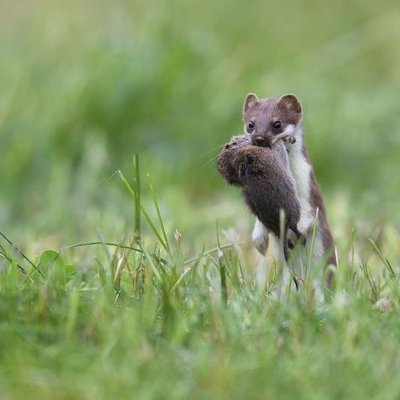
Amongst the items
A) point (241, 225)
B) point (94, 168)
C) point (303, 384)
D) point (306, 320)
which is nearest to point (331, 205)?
point (241, 225)

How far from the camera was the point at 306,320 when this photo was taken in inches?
170

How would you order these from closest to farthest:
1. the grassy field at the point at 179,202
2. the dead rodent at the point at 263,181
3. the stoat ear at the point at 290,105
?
the grassy field at the point at 179,202, the dead rodent at the point at 263,181, the stoat ear at the point at 290,105

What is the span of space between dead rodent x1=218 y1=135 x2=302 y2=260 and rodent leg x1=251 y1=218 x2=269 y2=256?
0.19 metres

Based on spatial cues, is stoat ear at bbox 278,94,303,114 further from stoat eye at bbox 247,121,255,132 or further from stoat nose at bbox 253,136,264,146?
stoat nose at bbox 253,136,264,146

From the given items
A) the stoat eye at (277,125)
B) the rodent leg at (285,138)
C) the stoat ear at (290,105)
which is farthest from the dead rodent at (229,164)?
the stoat ear at (290,105)

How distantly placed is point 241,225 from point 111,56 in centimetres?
270

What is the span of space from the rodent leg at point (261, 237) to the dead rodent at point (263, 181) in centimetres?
19

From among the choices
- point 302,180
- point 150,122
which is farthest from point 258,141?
point 150,122

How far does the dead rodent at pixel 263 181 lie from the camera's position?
5207 millimetres

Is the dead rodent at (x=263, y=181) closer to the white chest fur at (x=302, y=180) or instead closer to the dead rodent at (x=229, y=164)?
the dead rodent at (x=229, y=164)

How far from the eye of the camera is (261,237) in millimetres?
5629

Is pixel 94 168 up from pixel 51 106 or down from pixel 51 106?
down

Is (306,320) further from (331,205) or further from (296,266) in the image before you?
(331,205)

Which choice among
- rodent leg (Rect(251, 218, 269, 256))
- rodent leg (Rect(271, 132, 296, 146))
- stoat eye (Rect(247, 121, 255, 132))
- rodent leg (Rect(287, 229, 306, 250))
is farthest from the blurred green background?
rodent leg (Rect(287, 229, 306, 250))
